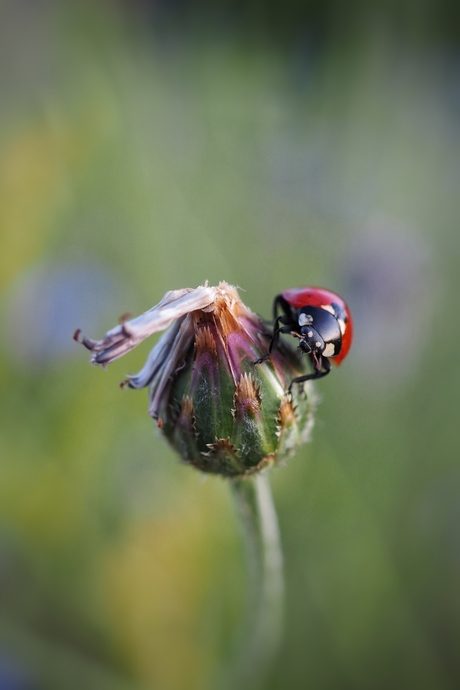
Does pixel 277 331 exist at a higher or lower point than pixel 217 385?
higher

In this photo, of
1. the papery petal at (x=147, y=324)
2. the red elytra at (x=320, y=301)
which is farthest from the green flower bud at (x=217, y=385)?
the red elytra at (x=320, y=301)

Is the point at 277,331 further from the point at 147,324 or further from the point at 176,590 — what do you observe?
the point at 176,590

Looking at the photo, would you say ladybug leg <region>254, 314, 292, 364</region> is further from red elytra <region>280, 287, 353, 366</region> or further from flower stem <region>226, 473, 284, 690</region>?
flower stem <region>226, 473, 284, 690</region>

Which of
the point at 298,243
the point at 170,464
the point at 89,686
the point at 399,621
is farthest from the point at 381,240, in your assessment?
the point at 89,686

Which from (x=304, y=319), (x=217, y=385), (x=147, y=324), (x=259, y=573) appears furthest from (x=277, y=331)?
(x=259, y=573)

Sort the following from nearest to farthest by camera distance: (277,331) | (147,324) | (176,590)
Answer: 1. (147,324)
2. (277,331)
3. (176,590)

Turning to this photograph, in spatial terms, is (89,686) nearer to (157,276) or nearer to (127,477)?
(127,477)

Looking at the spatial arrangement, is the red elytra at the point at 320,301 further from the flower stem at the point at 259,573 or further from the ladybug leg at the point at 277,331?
the flower stem at the point at 259,573
